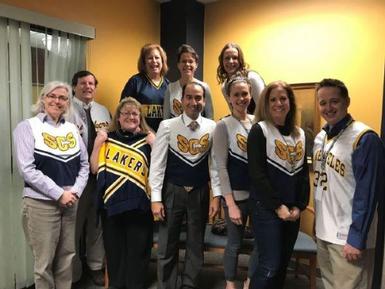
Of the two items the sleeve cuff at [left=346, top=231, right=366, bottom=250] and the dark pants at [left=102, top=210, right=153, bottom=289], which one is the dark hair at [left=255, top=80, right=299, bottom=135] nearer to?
the sleeve cuff at [left=346, top=231, right=366, bottom=250]

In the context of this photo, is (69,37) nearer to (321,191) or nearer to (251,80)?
(251,80)

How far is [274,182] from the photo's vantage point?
186 centimetres

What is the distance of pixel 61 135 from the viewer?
219 cm

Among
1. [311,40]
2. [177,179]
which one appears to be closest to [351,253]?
[177,179]

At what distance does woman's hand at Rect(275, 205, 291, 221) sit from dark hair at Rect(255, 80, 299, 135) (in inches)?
16.1

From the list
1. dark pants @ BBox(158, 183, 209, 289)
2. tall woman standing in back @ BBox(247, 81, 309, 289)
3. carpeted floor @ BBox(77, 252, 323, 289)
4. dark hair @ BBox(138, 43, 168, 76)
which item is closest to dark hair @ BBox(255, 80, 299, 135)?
tall woman standing in back @ BBox(247, 81, 309, 289)

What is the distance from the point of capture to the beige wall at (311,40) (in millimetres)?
2805

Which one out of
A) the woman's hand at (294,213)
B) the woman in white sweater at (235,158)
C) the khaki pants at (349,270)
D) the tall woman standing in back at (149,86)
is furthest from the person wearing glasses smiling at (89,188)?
the khaki pants at (349,270)

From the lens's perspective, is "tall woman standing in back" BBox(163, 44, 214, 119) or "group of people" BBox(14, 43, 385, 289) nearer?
"group of people" BBox(14, 43, 385, 289)

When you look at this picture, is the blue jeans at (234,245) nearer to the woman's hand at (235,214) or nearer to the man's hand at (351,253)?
the woman's hand at (235,214)

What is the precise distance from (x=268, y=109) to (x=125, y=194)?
974 mm

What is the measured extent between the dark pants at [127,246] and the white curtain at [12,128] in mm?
744

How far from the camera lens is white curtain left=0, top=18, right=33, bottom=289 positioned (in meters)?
2.47

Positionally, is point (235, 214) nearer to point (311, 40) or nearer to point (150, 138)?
point (150, 138)
